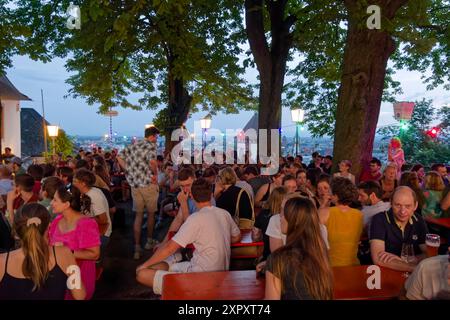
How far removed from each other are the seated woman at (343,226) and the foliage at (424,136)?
1357cm

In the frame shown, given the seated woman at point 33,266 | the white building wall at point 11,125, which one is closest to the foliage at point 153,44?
the seated woman at point 33,266

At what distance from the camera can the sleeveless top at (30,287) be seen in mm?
2426

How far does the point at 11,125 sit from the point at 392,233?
90.9ft

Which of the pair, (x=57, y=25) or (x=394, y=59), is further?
(x=394, y=59)

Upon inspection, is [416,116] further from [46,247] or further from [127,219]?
[46,247]

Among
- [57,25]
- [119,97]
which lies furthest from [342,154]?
[119,97]

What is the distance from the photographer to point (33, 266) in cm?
241

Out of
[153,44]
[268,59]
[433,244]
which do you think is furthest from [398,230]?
[153,44]

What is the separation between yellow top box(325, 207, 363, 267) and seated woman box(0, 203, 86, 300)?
2.10 metres

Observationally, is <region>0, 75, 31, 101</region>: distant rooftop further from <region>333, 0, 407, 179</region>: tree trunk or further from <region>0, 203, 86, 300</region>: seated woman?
<region>0, 203, 86, 300</region>: seated woman

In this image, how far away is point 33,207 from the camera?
2600 millimetres

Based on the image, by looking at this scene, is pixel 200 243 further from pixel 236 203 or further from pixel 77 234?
pixel 236 203
